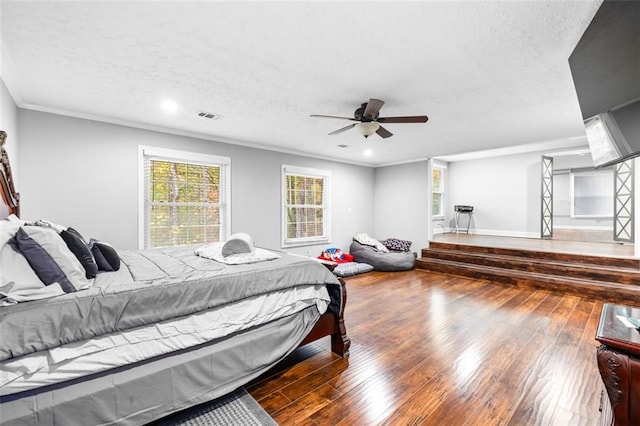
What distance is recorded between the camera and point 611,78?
5.47ft

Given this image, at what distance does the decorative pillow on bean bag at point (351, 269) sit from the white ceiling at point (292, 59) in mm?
3013

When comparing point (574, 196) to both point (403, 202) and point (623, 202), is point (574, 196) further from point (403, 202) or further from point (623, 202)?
point (403, 202)

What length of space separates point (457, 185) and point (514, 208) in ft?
5.21

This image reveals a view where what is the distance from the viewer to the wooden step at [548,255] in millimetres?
4482

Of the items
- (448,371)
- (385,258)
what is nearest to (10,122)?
(448,371)

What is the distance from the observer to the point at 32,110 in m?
3.29

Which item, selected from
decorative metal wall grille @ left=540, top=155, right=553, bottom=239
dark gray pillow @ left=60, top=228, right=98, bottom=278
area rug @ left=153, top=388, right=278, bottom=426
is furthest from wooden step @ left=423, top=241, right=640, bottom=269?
dark gray pillow @ left=60, top=228, right=98, bottom=278

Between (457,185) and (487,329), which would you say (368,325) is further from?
(457,185)

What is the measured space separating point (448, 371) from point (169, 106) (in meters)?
3.89

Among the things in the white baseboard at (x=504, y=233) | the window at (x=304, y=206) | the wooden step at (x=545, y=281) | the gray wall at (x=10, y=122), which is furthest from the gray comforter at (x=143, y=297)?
the white baseboard at (x=504, y=233)

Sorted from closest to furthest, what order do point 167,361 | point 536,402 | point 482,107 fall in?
1. point 167,361
2. point 536,402
3. point 482,107

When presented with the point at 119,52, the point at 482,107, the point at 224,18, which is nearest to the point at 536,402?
the point at 482,107

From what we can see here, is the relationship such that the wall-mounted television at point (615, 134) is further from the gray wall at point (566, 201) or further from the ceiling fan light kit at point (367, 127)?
the gray wall at point (566, 201)

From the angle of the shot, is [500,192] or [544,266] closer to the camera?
[544,266]
